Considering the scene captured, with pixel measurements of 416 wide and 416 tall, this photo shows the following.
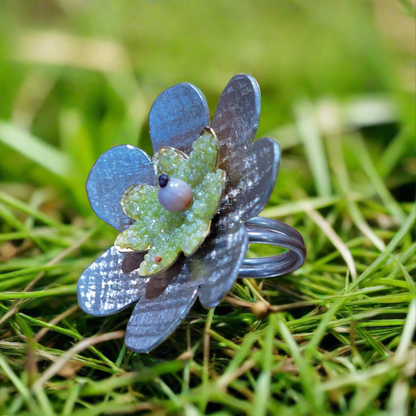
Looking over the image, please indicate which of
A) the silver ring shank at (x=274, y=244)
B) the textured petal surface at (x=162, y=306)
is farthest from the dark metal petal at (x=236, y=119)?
the textured petal surface at (x=162, y=306)

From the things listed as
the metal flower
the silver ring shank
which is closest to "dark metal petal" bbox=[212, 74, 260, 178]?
the metal flower

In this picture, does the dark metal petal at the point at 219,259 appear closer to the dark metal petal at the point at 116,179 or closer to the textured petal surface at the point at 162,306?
the textured petal surface at the point at 162,306

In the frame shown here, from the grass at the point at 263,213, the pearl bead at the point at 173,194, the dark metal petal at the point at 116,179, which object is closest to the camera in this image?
the grass at the point at 263,213

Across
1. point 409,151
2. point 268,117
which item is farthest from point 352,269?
point 268,117

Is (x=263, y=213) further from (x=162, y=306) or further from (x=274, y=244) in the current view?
(x=162, y=306)

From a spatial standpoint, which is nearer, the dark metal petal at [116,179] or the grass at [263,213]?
the grass at [263,213]

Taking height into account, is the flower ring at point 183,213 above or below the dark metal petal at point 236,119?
below

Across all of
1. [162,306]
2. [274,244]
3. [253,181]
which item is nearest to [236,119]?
[253,181]
